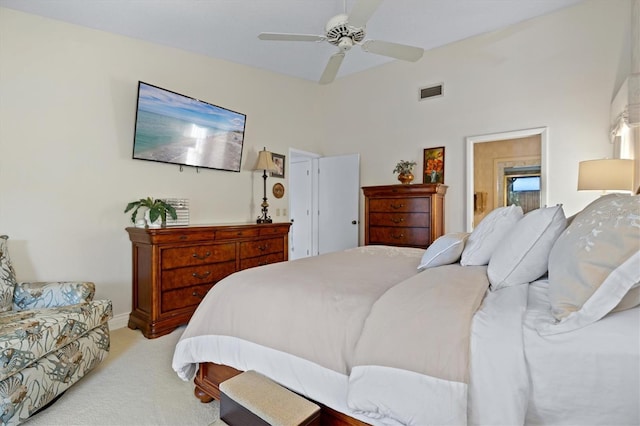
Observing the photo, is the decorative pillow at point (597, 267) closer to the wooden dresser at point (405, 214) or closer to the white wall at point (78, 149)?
the wooden dresser at point (405, 214)

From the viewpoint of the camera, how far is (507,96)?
3.67m

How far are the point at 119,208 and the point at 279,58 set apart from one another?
2.76 m

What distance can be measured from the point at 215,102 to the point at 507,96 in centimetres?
345

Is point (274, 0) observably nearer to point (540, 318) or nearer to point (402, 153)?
point (402, 153)

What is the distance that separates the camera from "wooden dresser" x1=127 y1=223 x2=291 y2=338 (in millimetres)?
2832

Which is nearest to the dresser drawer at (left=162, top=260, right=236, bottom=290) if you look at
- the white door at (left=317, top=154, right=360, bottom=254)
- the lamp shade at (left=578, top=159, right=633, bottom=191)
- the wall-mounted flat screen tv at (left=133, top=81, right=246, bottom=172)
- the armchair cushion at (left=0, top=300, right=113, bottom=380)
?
the armchair cushion at (left=0, top=300, right=113, bottom=380)

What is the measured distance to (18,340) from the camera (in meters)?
1.58

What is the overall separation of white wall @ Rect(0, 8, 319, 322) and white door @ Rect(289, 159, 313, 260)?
1981 millimetres

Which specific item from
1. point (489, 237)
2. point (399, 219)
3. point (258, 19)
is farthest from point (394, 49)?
point (399, 219)

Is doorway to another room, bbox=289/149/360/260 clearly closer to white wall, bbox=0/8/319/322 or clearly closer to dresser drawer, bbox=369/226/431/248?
dresser drawer, bbox=369/226/431/248

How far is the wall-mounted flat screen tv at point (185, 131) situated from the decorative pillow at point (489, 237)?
3020 mm

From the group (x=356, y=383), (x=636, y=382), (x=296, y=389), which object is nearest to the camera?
(x=636, y=382)

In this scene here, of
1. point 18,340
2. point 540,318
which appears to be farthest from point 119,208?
point 540,318

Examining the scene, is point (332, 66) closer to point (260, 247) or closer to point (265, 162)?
point (265, 162)
